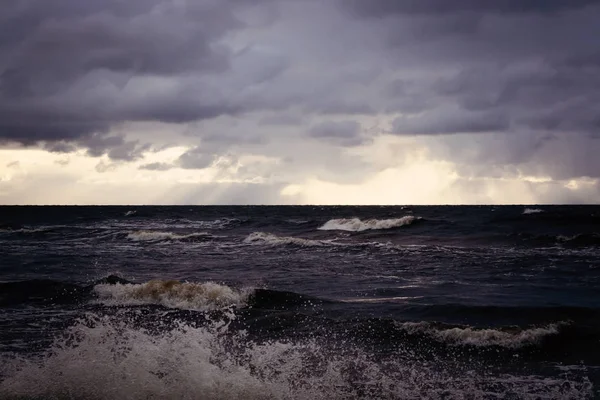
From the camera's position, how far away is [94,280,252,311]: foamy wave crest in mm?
16250

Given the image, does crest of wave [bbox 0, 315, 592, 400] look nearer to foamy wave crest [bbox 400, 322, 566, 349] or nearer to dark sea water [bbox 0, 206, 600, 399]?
dark sea water [bbox 0, 206, 600, 399]

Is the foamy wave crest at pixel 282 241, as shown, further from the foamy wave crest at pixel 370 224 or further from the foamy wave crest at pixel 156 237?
the foamy wave crest at pixel 370 224

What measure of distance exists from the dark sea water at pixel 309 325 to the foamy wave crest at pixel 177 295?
59mm

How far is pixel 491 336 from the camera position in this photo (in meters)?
11.8

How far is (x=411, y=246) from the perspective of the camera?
32062 mm

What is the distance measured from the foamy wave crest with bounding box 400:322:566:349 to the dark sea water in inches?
1.5

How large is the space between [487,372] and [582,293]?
8.88 metres

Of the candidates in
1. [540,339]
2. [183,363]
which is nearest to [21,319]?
[183,363]

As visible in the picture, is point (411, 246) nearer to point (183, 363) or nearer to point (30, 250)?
point (30, 250)

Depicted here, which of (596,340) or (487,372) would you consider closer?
(487,372)

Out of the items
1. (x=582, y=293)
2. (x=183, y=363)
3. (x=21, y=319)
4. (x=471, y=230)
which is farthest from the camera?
(x=471, y=230)

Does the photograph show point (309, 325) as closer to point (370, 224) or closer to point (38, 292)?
point (38, 292)

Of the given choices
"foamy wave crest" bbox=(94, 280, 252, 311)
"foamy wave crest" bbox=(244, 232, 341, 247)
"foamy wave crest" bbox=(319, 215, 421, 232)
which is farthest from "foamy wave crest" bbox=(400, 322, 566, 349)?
"foamy wave crest" bbox=(319, 215, 421, 232)

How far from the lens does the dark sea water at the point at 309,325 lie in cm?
→ 866
